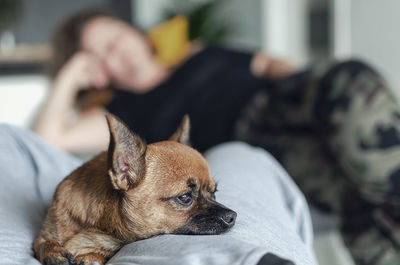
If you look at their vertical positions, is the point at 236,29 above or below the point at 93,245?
below

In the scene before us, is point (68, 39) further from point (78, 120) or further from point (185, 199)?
point (185, 199)

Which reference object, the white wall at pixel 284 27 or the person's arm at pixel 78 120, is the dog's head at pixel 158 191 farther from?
the white wall at pixel 284 27

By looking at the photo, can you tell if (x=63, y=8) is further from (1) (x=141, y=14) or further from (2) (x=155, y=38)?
(2) (x=155, y=38)

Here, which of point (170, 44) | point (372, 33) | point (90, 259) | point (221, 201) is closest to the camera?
point (90, 259)

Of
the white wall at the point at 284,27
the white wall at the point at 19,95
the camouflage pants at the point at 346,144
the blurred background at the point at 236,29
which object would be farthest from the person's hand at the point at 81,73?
the white wall at the point at 284,27

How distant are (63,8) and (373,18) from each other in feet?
9.54

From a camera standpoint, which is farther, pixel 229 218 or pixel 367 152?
pixel 367 152

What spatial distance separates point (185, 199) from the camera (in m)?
0.92

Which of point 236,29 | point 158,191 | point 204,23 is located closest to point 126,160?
point 158,191

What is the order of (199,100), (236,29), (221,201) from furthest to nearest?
(236,29) → (199,100) → (221,201)

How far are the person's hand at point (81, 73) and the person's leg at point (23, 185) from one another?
4.36ft

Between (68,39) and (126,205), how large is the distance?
2.21 m

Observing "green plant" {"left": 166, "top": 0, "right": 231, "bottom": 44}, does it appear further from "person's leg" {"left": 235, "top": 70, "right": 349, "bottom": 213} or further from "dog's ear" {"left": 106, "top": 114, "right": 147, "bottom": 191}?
"dog's ear" {"left": 106, "top": 114, "right": 147, "bottom": 191}

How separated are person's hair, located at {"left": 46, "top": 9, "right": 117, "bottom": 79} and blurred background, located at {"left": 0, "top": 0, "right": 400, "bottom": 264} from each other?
0.25 metres
